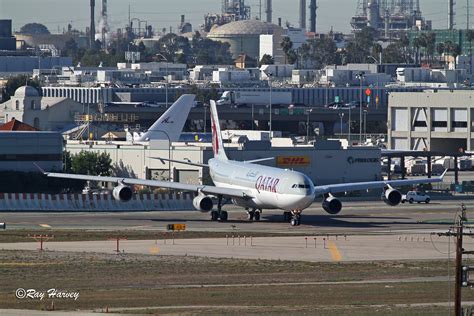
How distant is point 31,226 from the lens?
290ft

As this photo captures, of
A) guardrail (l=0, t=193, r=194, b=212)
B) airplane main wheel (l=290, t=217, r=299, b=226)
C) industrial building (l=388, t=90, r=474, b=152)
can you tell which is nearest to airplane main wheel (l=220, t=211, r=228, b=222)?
airplane main wheel (l=290, t=217, r=299, b=226)

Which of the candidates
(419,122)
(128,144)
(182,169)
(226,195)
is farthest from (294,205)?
(419,122)

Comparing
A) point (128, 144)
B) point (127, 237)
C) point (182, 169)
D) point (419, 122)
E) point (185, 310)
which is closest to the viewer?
point (185, 310)

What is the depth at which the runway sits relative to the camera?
88062mm

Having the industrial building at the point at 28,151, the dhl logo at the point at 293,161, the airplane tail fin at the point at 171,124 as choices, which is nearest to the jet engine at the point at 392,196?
the dhl logo at the point at 293,161

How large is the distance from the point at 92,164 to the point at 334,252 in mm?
50879

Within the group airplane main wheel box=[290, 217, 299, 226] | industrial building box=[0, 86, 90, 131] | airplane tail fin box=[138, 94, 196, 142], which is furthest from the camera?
industrial building box=[0, 86, 90, 131]

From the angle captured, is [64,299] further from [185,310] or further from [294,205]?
[294,205]

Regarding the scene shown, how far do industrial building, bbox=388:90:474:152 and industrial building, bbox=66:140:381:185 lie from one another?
38.8 meters

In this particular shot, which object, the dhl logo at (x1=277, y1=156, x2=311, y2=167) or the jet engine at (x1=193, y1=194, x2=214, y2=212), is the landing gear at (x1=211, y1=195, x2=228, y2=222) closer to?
the jet engine at (x1=193, y1=194, x2=214, y2=212)

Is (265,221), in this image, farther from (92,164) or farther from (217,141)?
(92,164)

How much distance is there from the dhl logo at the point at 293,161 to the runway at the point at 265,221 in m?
13.5

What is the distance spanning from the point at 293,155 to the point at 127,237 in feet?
126

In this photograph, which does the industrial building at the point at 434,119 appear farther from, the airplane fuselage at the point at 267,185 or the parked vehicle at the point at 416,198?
the airplane fuselage at the point at 267,185
